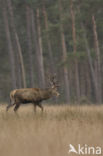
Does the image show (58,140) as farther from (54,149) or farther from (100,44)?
(100,44)

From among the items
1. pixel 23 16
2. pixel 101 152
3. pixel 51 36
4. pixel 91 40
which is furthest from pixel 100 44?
pixel 101 152

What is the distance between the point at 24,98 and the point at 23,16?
81.4 ft

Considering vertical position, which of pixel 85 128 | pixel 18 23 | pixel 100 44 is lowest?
pixel 85 128

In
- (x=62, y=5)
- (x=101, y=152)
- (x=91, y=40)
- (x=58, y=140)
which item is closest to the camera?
(x=101, y=152)

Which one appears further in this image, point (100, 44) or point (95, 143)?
point (100, 44)

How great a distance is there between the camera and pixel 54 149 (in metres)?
5.18

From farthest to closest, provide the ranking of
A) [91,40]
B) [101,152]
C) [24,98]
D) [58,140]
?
[91,40] < [24,98] < [58,140] < [101,152]

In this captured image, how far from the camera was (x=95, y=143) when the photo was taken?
574cm

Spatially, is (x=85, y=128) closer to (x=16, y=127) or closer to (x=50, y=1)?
(x=16, y=127)

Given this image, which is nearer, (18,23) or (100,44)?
(100,44)

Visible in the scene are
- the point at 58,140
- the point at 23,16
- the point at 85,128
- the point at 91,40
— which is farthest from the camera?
the point at 23,16

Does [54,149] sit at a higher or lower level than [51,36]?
lower

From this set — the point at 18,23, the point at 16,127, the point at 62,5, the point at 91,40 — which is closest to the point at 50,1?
→ the point at 62,5

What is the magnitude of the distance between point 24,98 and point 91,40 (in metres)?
19.9
